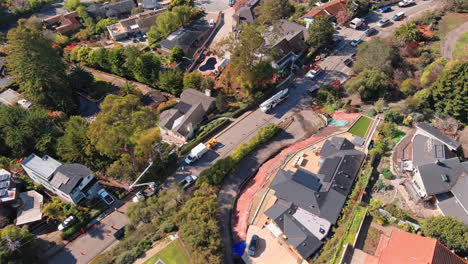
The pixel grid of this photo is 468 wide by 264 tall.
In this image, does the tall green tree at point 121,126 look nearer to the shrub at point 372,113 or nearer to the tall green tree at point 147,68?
the tall green tree at point 147,68

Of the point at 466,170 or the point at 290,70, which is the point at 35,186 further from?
the point at 466,170

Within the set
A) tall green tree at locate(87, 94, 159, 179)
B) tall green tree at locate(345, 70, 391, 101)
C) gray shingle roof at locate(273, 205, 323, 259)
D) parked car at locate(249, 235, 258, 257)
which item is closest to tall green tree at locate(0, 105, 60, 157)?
tall green tree at locate(87, 94, 159, 179)

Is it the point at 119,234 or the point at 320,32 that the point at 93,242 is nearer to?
the point at 119,234

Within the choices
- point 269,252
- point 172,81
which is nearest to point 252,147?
point 269,252

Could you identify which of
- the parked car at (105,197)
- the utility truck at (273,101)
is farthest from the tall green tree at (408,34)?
the parked car at (105,197)

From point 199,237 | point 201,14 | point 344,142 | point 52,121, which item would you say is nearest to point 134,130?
point 199,237

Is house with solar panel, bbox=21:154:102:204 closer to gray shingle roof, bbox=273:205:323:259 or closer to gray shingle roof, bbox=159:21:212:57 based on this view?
gray shingle roof, bbox=273:205:323:259
